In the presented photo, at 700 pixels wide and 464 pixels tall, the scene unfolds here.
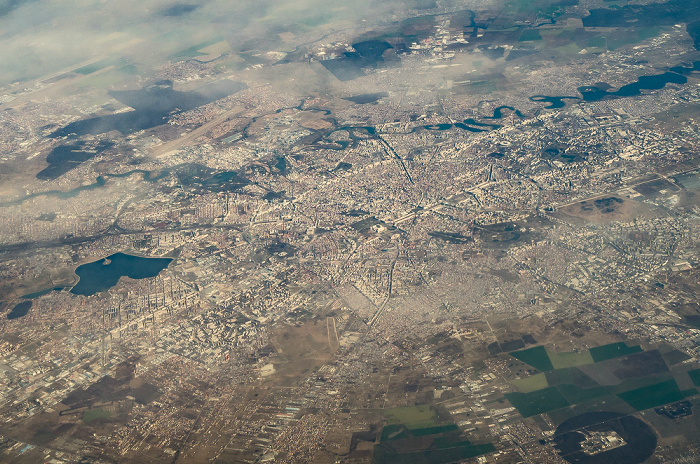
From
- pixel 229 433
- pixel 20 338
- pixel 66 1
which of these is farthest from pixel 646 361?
pixel 66 1

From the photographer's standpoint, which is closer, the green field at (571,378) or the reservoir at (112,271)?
the green field at (571,378)

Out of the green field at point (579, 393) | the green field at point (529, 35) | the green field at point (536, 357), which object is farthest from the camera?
the green field at point (529, 35)

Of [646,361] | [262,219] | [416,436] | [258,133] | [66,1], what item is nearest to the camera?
[416,436]

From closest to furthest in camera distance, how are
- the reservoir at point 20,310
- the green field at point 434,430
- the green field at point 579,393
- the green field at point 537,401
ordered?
the green field at point 434,430
the green field at point 537,401
the green field at point 579,393
the reservoir at point 20,310

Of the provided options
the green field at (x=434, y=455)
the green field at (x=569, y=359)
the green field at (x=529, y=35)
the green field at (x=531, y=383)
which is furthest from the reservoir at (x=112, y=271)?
the green field at (x=529, y=35)

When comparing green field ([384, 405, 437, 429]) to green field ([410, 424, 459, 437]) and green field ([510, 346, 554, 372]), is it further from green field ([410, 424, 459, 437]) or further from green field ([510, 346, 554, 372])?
green field ([510, 346, 554, 372])

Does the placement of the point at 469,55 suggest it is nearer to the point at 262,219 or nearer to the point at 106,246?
the point at 262,219

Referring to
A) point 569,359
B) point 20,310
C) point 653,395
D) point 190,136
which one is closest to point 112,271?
point 20,310

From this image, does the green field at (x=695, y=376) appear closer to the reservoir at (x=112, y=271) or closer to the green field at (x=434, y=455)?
the green field at (x=434, y=455)
